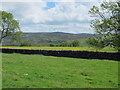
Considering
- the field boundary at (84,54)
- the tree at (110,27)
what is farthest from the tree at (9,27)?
the tree at (110,27)

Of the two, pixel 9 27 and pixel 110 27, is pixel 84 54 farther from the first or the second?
pixel 9 27

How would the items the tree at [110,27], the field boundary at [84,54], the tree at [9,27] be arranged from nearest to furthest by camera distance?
the tree at [110,27], the field boundary at [84,54], the tree at [9,27]

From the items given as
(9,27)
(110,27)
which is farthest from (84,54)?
(9,27)

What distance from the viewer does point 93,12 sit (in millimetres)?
25375

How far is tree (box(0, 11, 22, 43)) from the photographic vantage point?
62594 mm

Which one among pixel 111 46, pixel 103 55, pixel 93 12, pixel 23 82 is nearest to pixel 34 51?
pixel 103 55

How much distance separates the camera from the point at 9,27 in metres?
A: 63.0

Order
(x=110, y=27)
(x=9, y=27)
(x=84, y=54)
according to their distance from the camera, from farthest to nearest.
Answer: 1. (x=9, y=27)
2. (x=84, y=54)
3. (x=110, y=27)

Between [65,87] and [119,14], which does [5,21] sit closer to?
[119,14]

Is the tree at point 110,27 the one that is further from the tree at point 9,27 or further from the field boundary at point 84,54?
the tree at point 9,27

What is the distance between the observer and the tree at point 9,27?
6259 cm

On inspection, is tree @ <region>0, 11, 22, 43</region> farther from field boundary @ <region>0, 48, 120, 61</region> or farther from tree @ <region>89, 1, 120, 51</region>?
tree @ <region>89, 1, 120, 51</region>

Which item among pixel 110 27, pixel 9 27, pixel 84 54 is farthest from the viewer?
pixel 9 27

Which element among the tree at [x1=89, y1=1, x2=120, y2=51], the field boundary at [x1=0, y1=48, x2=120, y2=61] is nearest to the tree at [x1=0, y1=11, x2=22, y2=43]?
the field boundary at [x1=0, y1=48, x2=120, y2=61]
